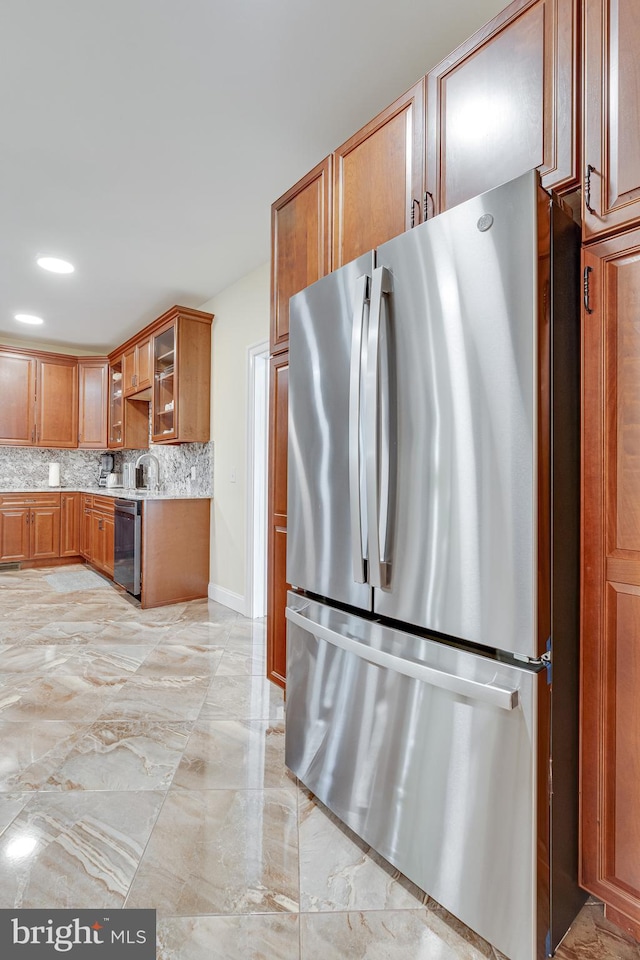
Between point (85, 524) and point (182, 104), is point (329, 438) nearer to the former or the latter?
point (182, 104)

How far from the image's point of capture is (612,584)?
116 centimetres

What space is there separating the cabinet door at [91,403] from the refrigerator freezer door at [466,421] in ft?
18.2

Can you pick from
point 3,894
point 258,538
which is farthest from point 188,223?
point 3,894

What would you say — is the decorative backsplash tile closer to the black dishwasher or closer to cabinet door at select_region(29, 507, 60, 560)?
the black dishwasher

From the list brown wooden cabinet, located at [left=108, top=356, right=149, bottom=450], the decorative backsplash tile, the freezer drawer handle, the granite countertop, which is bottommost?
the freezer drawer handle

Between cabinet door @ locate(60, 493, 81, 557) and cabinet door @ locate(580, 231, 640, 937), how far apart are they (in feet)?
19.4

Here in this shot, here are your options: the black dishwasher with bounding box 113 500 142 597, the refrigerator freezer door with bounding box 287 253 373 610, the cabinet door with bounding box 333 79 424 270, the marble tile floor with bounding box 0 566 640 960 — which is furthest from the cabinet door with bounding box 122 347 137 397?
the refrigerator freezer door with bounding box 287 253 373 610

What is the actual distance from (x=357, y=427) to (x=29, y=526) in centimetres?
548

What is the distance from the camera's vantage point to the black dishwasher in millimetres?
4047

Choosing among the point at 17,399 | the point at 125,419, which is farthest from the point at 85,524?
the point at 17,399

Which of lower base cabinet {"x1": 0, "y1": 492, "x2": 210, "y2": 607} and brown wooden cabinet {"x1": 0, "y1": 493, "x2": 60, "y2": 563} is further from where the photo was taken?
brown wooden cabinet {"x1": 0, "y1": 493, "x2": 60, "y2": 563}

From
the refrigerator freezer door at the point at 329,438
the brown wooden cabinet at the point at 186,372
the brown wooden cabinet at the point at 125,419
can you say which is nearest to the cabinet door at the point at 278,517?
the refrigerator freezer door at the point at 329,438

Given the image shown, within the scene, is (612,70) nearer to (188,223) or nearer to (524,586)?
(524,586)

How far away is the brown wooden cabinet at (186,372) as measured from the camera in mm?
4270
